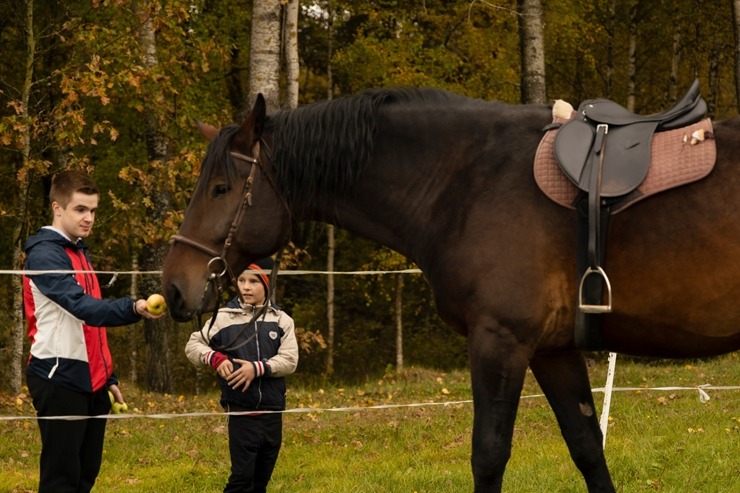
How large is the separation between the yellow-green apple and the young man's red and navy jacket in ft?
0.54

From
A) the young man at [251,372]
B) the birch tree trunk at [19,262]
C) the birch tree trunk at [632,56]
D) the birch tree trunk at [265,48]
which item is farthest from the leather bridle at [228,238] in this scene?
the birch tree trunk at [632,56]

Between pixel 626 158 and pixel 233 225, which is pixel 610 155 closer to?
pixel 626 158

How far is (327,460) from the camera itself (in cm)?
692

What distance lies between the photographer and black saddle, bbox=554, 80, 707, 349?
382cm

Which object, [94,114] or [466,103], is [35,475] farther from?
[94,114]

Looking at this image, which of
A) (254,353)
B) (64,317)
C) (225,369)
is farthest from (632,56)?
(64,317)

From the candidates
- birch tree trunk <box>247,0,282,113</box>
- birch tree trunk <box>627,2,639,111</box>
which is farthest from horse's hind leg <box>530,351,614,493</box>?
birch tree trunk <box>627,2,639,111</box>

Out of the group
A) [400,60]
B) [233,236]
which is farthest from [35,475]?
[400,60]

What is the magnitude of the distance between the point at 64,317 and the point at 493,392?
2.13m

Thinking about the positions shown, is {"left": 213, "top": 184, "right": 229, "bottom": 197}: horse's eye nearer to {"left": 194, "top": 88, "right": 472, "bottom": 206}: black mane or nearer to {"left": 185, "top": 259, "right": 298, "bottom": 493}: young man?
{"left": 194, "top": 88, "right": 472, "bottom": 206}: black mane

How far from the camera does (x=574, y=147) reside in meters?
3.94

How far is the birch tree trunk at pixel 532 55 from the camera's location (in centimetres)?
1223

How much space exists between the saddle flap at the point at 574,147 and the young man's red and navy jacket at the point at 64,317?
2.05m

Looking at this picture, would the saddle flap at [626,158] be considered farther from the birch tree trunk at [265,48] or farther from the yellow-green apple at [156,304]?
the birch tree trunk at [265,48]
